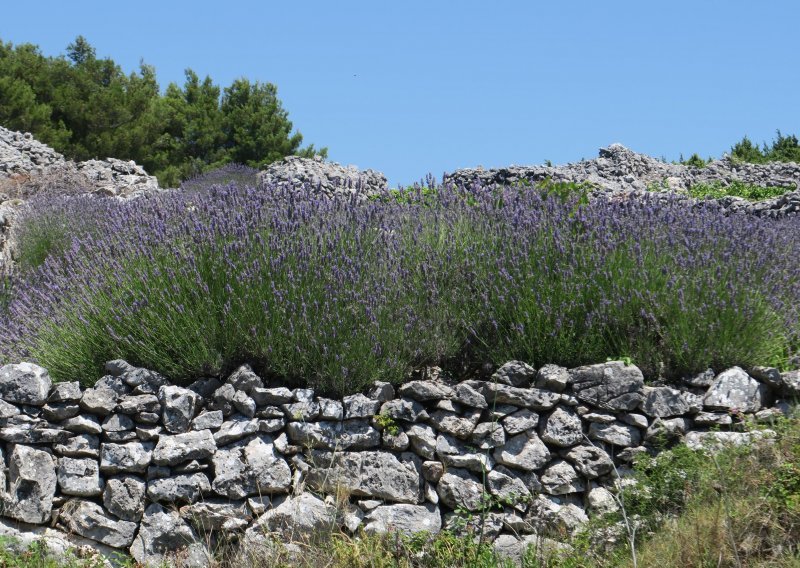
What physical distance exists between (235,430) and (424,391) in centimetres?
106

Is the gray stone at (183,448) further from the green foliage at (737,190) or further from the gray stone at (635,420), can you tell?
the green foliage at (737,190)

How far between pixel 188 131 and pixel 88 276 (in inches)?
812

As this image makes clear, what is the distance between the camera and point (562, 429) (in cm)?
483

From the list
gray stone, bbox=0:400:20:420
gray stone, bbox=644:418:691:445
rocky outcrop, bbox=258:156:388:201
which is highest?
rocky outcrop, bbox=258:156:388:201

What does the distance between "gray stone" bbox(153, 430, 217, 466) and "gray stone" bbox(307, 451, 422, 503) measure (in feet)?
1.89

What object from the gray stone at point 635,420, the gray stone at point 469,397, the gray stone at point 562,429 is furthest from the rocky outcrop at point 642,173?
the gray stone at point 469,397

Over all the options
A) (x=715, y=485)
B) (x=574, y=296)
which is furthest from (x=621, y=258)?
(x=715, y=485)

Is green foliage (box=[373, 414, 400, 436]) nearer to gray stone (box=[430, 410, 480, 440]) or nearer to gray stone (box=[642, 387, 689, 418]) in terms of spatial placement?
gray stone (box=[430, 410, 480, 440])

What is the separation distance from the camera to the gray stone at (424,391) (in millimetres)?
4797

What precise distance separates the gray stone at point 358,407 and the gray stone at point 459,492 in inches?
21.5

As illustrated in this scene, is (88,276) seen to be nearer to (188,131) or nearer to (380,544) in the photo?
(380,544)

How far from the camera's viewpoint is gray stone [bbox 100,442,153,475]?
474 centimetres

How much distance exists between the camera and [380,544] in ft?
14.5

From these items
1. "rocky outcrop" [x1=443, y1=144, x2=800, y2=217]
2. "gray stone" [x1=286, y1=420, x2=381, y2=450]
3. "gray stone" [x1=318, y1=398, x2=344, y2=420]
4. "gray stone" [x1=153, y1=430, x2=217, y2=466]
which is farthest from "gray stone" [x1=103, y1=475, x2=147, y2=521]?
"rocky outcrop" [x1=443, y1=144, x2=800, y2=217]
